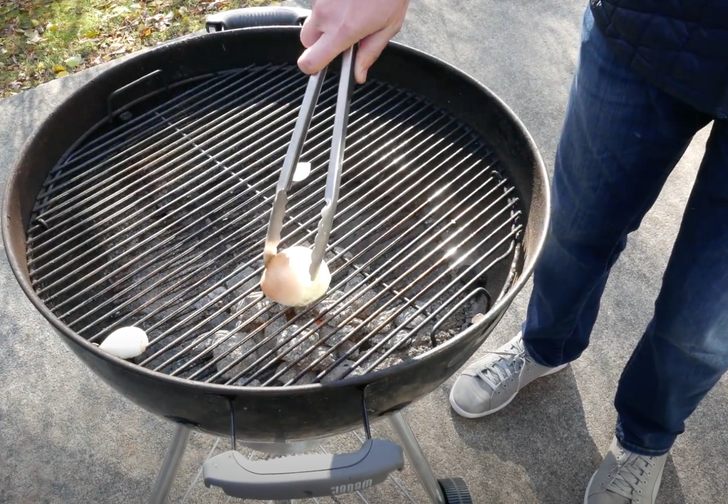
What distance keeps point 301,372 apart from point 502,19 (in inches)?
118

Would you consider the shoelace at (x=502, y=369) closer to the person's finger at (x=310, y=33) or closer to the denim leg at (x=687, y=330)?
the denim leg at (x=687, y=330)

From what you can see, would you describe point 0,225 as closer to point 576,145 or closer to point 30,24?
point 576,145

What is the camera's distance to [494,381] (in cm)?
205

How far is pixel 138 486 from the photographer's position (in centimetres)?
190

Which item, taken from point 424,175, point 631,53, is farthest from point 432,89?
point 631,53

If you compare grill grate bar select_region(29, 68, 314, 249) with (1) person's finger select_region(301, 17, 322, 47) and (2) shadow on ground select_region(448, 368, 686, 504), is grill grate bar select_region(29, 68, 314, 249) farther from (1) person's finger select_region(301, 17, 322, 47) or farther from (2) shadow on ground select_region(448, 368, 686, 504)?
(2) shadow on ground select_region(448, 368, 686, 504)

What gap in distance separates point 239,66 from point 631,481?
160 cm

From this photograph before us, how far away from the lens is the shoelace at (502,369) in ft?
6.74

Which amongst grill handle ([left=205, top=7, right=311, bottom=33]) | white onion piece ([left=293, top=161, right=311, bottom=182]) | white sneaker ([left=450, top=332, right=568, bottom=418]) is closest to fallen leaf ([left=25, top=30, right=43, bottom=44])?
grill handle ([left=205, top=7, right=311, bottom=33])

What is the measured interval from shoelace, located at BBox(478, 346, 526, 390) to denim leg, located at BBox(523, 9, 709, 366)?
0.21 meters

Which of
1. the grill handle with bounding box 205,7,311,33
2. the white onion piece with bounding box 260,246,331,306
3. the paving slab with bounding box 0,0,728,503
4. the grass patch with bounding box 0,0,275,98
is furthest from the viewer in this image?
the grass patch with bounding box 0,0,275,98

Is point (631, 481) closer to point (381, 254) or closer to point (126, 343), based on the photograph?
point (381, 254)

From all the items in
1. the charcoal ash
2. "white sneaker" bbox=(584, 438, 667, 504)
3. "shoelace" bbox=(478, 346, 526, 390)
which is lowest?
"white sneaker" bbox=(584, 438, 667, 504)

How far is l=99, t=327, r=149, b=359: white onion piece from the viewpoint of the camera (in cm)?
121
